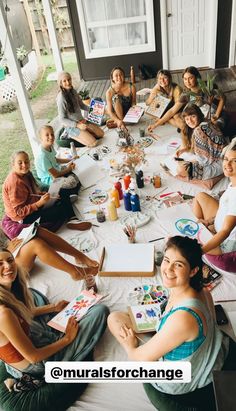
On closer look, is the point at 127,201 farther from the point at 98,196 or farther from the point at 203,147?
the point at 203,147

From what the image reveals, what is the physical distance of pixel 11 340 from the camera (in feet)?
5.90

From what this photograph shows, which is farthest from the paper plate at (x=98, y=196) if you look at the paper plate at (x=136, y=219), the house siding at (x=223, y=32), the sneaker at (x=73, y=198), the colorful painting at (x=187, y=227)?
the house siding at (x=223, y=32)

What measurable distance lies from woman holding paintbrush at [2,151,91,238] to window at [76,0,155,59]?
15.6 ft

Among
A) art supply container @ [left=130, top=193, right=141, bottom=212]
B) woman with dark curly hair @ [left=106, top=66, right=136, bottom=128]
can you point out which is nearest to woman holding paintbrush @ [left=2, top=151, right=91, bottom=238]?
art supply container @ [left=130, top=193, right=141, bottom=212]

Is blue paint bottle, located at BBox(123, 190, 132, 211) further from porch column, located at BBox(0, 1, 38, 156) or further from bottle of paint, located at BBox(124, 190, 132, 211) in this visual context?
porch column, located at BBox(0, 1, 38, 156)

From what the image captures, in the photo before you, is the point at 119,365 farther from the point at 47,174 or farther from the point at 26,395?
the point at 47,174

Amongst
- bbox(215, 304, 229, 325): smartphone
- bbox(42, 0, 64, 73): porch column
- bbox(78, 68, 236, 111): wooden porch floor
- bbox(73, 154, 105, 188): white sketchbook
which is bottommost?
bbox(78, 68, 236, 111): wooden porch floor

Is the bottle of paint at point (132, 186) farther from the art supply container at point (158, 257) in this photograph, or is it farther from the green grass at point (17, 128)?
the green grass at point (17, 128)

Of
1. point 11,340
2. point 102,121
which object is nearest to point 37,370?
point 11,340

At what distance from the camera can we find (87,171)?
411 cm

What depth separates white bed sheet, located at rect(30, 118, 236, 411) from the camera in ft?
6.59

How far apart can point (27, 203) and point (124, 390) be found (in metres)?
1.83

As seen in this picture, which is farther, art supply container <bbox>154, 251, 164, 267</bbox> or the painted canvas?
art supply container <bbox>154, 251, 164, 267</bbox>

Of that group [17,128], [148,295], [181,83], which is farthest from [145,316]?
[181,83]
